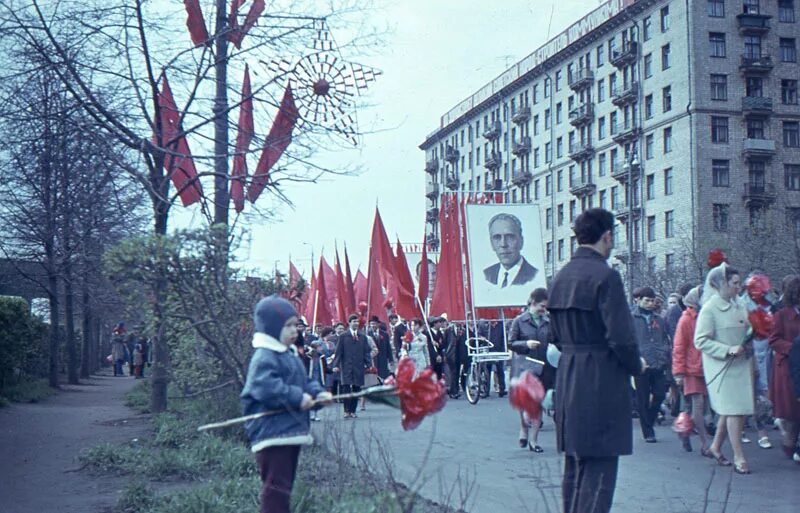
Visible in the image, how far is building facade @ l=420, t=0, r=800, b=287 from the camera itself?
54969mm

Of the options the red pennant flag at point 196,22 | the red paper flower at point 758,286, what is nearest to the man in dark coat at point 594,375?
the red paper flower at point 758,286

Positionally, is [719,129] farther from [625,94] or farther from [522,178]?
[522,178]

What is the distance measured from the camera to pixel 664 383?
12.9 m

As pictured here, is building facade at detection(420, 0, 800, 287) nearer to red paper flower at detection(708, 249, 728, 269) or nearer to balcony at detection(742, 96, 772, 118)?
balcony at detection(742, 96, 772, 118)

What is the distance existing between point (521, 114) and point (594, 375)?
72.9 metres

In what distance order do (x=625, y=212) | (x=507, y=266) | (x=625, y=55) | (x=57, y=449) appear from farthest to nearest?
(x=625, y=212), (x=625, y=55), (x=507, y=266), (x=57, y=449)

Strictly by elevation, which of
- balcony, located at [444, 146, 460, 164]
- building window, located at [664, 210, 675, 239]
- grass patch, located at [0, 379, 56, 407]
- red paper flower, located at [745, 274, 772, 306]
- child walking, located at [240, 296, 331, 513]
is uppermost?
balcony, located at [444, 146, 460, 164]

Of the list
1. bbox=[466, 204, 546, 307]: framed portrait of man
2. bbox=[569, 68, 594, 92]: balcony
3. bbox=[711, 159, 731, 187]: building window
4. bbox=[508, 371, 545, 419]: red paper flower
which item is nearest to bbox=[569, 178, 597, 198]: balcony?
bbox=[569, 68, 594, 92]: balcony

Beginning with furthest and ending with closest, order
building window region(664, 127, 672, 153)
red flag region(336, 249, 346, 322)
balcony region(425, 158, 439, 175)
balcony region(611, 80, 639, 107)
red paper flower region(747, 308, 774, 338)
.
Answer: balcony region(425, 158, 439, 175) < balcony region(611, 80, 639, 107) < building window region(664, 127, 672, 153) < red flag region(336, 249, 346, 322) < red paper flower region(747, 308, 774, 338)

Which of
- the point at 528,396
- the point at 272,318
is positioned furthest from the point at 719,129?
the point at 528,396

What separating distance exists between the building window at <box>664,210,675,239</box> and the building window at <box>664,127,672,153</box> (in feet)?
11.1

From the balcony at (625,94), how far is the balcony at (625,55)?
1196 mm

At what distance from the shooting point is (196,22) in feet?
44.3

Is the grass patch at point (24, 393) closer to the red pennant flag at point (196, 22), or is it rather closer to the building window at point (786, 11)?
the red pennant flag at point (196, 22)
